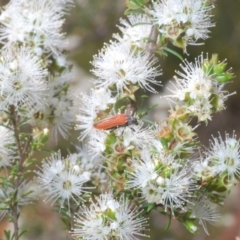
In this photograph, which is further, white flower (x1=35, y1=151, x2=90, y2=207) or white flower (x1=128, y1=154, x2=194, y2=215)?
white flower (x1=35, y1=151, x2=90, y2=207)

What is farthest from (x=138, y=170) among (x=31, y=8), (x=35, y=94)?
(x=31, y=8)

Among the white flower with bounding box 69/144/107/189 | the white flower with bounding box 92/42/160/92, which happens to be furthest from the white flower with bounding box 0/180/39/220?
the white flower with bounding box 92/42/160/92

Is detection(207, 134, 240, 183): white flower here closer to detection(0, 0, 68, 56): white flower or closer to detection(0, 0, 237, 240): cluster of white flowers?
detection(0, 0, 237, 240): cluster of white flowers

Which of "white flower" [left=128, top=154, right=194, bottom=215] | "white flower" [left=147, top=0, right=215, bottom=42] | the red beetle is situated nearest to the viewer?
"white flower" [left=128, top=154, right=194, bottom=215]

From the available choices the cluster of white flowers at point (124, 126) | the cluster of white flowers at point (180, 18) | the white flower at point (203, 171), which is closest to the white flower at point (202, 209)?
the cluster of white flowers at point (124, 126)

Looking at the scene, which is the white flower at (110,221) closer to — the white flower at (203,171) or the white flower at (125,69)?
the white flower at (203,171)

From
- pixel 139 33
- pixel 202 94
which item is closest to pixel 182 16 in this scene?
pixel 139 33

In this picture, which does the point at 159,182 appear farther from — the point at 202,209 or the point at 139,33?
the point at 139,33
